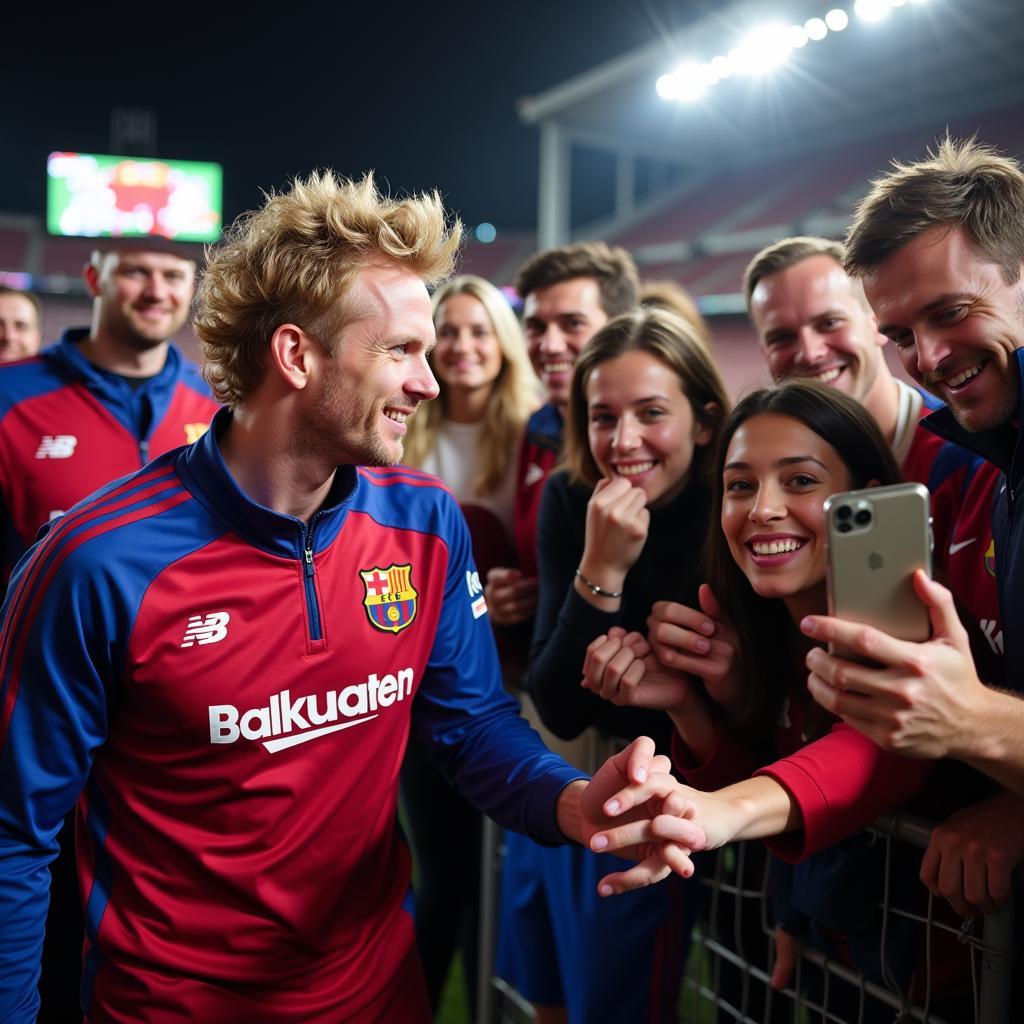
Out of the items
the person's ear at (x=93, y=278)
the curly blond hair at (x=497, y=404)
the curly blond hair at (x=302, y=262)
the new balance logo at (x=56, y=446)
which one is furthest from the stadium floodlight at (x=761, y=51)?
the curly blond hair at (x=302, y=262)

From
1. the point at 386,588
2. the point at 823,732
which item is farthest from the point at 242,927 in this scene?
the point at 823,732

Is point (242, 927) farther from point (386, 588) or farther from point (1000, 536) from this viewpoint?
point (1000, 536)

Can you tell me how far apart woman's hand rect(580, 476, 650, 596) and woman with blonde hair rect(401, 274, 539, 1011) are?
90 cm

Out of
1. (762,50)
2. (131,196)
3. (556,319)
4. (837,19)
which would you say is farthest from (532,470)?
(131,196)

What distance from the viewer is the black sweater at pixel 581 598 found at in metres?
1.80

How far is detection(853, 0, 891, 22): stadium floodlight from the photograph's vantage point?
9.86 m

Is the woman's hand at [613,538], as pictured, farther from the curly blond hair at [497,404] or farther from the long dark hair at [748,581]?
the curly blond hair at [497,404]

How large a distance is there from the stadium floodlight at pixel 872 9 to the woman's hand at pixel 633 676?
10.5 meters

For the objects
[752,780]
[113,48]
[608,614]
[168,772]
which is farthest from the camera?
[113,48]

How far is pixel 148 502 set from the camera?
1433mm

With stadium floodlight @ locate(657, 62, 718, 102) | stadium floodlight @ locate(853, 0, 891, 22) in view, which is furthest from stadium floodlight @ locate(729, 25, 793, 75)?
stadium floodlight @ locate(853, 0, 891, 22)

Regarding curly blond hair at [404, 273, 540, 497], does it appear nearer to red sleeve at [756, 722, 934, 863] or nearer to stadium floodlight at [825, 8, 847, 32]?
red sleeve at [756, 722, 934, 863]

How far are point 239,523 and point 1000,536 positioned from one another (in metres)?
1.22

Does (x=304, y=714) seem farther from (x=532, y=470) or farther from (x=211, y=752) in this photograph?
(x=532, y=470)
